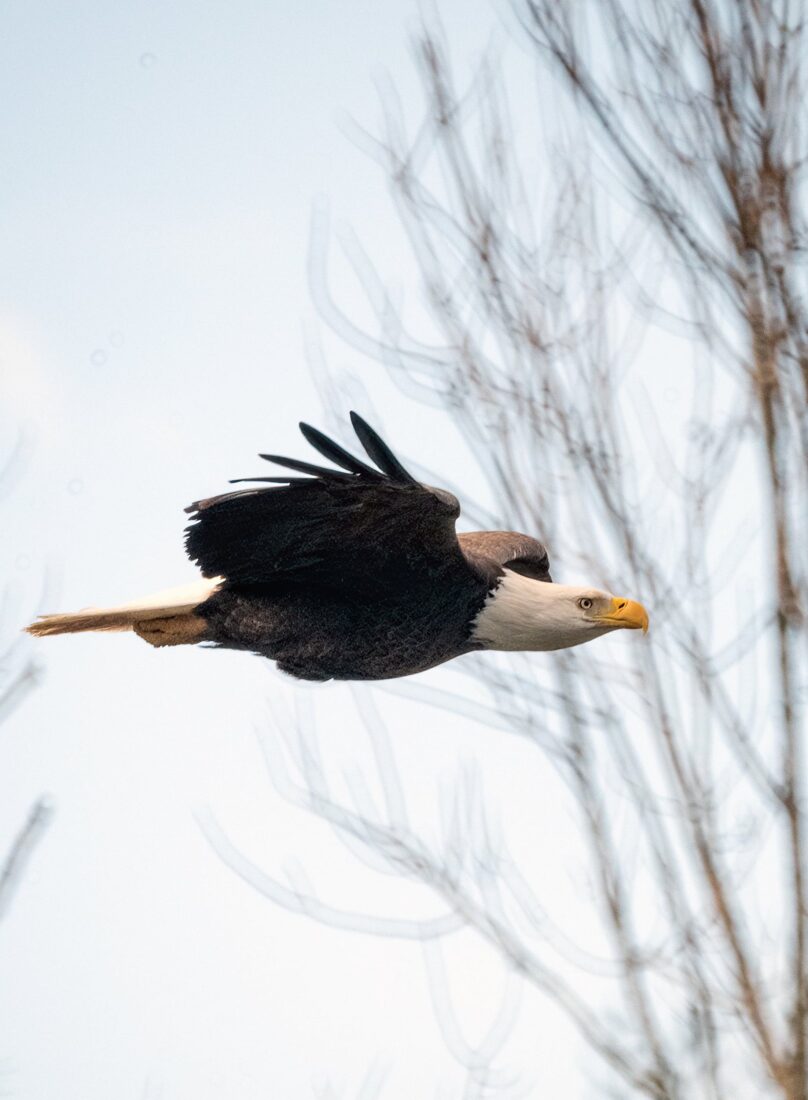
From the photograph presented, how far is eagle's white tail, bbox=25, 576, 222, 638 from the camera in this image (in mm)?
4324

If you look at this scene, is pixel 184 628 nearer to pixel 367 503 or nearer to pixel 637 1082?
pixel 367 503

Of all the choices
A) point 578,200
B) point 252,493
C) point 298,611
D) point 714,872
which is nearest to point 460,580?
point 298,611

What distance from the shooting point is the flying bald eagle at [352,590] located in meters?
3.96

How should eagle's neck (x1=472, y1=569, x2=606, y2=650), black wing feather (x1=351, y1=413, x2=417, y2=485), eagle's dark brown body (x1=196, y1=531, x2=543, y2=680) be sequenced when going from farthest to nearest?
eagle's neck (x1=472, y1=569, x2=606, y2=650)
eagle's dark brown body (x1=196, y1=531, x2=543, y2=680)
black wing feather (x1=351, y1=413, x2=417, y2=485)

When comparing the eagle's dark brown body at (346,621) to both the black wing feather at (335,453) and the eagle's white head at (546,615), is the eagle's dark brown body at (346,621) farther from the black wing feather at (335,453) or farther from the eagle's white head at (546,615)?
the black wing feather at (335,453)

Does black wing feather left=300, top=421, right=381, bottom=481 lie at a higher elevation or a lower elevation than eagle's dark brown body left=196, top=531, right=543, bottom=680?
higher

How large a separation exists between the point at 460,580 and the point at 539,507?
75 centimetres

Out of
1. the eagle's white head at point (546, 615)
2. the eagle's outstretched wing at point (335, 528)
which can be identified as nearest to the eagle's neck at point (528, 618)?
the eagle's white head at point (546, 615)

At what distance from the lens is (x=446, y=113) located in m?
5.65

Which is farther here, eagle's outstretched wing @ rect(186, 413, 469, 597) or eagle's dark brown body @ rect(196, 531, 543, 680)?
eagle's dark brown body @ rect(196, 531, 543, 680)

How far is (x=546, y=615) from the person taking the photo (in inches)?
178

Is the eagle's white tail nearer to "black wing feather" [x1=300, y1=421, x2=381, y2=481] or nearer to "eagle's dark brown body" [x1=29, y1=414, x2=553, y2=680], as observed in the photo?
"eagle's dark brown body" [x1=29, y1=414, x2=553, y2=680]

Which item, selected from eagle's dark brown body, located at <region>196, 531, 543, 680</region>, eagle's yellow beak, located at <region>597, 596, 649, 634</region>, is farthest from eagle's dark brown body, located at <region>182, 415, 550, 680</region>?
eagle's yellow beak, located at <region>597, 596, 649, 634</region>

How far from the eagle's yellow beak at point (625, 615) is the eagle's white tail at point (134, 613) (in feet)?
3.46
